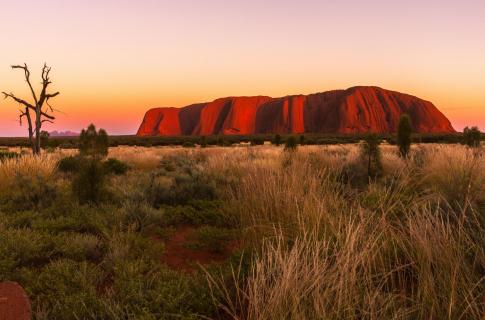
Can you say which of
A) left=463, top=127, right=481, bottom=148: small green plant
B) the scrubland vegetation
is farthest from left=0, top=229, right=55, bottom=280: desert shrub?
left=463, top=127, right=481, bottom=148: small green plant

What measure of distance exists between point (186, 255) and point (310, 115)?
5130 inches

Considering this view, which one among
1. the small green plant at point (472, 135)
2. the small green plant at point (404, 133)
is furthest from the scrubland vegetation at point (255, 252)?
the small green plant at point (472, 135)

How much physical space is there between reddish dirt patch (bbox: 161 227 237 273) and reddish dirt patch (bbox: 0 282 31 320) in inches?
66.0

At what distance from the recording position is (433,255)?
322cm

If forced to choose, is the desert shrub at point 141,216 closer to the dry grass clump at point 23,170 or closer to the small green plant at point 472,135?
the dry grass clump at point 23,170

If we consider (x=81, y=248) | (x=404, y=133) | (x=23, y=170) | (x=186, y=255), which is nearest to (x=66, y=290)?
(x=81, y=248)

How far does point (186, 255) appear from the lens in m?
5.02

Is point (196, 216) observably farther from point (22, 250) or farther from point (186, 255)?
point (22, 250)

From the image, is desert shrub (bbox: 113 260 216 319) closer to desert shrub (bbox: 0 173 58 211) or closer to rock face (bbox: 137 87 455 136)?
desert shrub (bbox: 0 173 58 211)

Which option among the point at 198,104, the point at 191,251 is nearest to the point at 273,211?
the point at 191,251

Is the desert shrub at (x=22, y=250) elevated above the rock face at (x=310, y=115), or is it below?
below

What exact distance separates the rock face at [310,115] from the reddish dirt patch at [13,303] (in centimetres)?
11820

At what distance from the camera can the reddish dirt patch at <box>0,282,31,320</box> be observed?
108 inches

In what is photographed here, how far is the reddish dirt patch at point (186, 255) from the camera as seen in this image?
4.59 meters
